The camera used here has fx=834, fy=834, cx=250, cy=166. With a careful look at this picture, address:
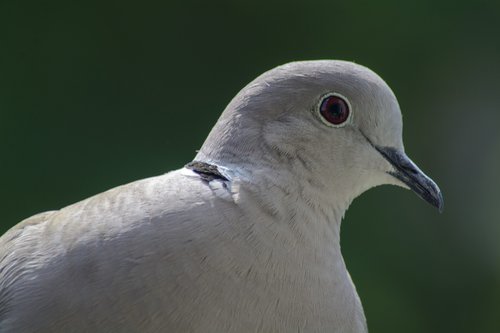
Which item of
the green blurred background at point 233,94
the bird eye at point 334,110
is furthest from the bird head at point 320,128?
the green blurred background at point 233,94

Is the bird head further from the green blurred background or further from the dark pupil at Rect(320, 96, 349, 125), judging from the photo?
the green blurred background

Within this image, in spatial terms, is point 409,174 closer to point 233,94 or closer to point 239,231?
point 239,231

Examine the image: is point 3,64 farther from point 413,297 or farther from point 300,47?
point 413,297

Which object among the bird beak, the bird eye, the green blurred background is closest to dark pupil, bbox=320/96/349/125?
the bird eye

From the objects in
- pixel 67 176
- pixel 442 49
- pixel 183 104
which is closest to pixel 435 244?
pixel 442 49

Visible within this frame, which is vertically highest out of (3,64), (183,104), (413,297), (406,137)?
(3,64)

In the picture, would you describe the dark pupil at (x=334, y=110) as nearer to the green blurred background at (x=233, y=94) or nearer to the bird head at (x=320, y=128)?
the bird head at (x=320, y=128)

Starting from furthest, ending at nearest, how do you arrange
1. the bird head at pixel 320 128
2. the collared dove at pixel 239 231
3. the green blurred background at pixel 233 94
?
1. the green blurred background at pixel 233 94
2. the bird head at pixel 320 128
3. the collared dove at pixel 239 231
